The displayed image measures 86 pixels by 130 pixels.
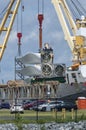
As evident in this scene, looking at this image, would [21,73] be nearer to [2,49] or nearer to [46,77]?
[46,77]

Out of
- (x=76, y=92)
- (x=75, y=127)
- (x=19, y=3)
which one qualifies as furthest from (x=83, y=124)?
(x=19, y=3)

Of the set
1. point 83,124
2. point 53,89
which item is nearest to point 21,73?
point 53,89

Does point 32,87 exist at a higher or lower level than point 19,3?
lower

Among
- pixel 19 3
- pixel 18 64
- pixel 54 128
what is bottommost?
pixel 54 128

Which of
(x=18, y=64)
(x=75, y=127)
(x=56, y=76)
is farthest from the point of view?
(x=18, y=64)

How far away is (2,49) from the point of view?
475 feet

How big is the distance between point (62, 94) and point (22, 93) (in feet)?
51.6

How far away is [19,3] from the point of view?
502ft

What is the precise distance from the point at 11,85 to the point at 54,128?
126 m

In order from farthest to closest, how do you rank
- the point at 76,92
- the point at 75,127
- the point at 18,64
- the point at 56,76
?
the point at 18,64, the point at 56,76, the point at 76,92, the point at 75,127

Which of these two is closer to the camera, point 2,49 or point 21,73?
point 2,49

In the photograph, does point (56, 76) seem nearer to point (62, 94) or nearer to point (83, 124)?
point (62, 94)

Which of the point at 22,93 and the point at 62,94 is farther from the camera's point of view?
the point at 22,93

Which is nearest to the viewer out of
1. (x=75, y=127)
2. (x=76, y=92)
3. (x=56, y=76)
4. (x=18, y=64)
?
(x=75, y=127)
